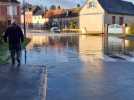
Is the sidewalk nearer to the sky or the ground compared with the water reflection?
nearer to the sky

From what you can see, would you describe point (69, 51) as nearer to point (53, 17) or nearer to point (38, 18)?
point (53, 17)

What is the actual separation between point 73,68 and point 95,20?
7153 centimetres

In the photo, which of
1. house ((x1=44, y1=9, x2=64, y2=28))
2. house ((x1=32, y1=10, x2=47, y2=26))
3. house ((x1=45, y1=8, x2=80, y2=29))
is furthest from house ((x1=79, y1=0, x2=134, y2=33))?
house ((x1=32, y1=10, x2=47, y2=26))

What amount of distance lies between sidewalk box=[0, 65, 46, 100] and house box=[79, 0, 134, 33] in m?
68.0

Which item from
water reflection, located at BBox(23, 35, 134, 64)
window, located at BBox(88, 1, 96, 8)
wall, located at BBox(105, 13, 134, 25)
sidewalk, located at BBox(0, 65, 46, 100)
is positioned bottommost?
water reflection, located at BBox(23, 35, 134, 64)

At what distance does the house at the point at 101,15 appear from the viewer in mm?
88169

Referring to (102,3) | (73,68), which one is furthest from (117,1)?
(73,68)

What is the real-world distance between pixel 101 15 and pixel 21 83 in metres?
76.8

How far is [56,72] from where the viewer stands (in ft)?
56.6

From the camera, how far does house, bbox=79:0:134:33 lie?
8817 cm

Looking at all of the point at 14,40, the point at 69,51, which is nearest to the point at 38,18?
the point at 69,51

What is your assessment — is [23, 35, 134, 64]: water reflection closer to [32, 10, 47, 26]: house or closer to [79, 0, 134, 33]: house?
[79, 0, 134, 33]: house

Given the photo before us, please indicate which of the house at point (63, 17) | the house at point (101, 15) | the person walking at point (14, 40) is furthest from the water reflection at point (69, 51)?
the house at point (63, 17)

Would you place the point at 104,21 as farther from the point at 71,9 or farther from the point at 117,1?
the point at 71,9
